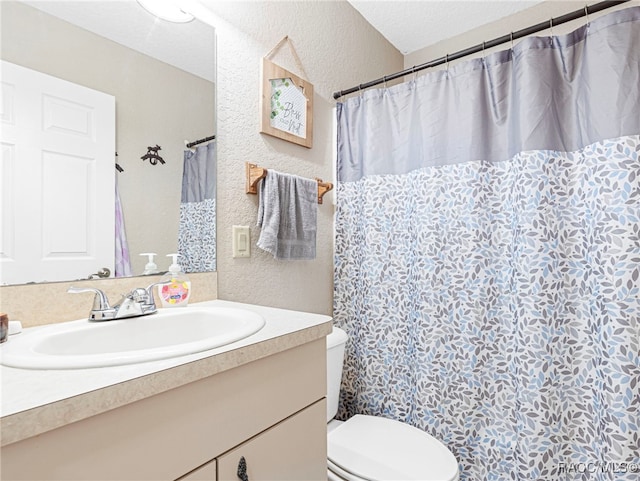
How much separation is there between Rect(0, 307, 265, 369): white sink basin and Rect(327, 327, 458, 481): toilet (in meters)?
0.54

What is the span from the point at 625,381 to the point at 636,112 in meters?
0.85

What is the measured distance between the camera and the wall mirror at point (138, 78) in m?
0.86

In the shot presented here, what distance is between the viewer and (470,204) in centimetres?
145

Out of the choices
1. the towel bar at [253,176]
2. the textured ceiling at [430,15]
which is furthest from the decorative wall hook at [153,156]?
the textured ceiling at [430,15]

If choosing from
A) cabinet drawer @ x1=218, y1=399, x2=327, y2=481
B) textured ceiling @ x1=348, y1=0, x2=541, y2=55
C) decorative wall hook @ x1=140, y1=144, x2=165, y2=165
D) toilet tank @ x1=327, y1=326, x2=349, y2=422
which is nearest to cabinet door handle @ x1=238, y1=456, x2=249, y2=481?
cabinet drawer @ x1=218, y1=399, x2=327, y2=481

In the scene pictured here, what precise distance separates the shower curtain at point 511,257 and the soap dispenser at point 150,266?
960 mm

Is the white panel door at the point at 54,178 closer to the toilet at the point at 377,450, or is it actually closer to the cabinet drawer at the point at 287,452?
the cabinet drawer at the point at 287,452

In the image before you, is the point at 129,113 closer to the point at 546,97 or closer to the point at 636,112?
the point at 546,97

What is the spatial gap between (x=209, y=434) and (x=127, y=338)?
395 millimetres

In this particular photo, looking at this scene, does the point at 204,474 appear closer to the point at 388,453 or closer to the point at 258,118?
the point at 388,453

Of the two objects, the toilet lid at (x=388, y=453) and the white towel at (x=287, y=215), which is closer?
the toilet lid at (x=388, y=453)

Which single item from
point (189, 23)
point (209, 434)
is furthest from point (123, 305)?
point (189, 23)

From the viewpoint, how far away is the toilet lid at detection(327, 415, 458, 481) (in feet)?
3.63

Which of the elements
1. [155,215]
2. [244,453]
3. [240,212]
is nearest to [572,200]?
[240,212]
